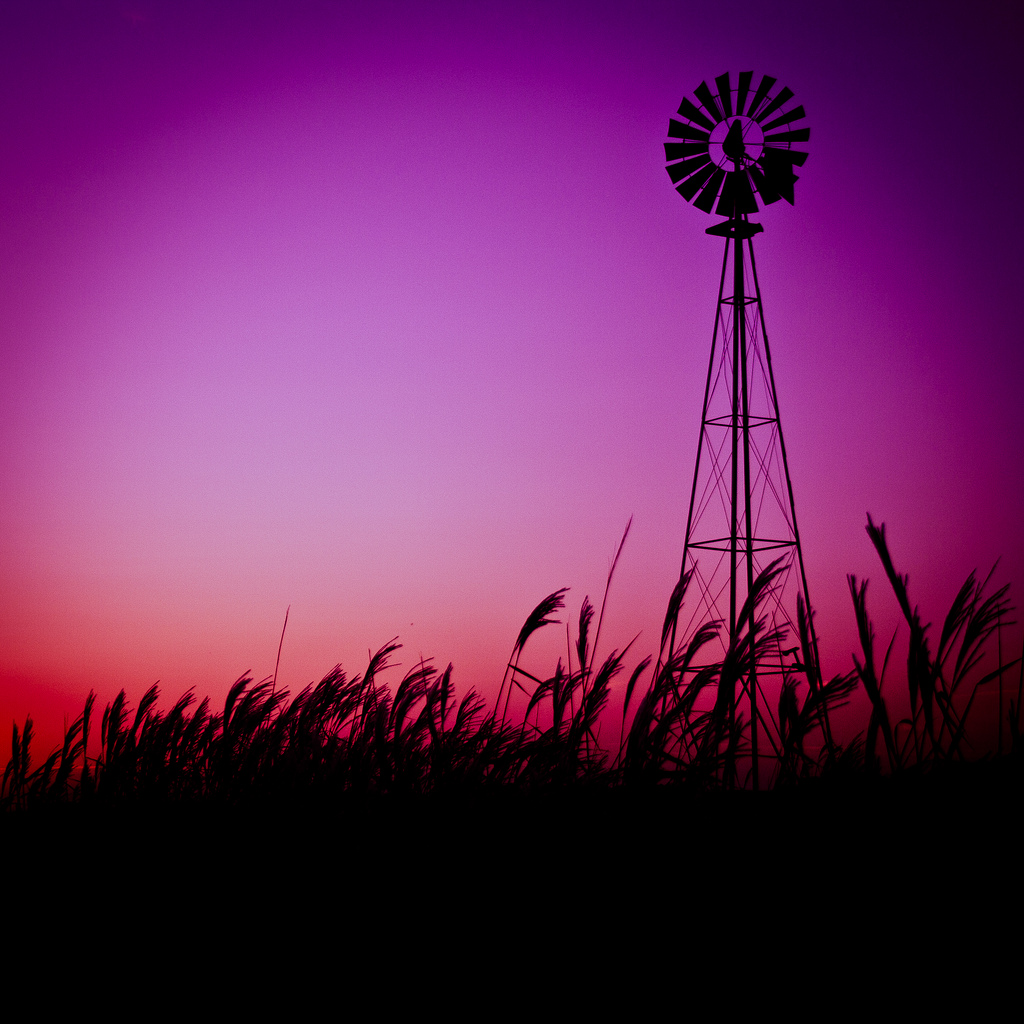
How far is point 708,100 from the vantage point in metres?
10.4

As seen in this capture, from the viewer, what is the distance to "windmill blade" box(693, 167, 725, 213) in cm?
1052

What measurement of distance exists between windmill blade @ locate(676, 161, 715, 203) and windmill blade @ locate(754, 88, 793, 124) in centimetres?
77

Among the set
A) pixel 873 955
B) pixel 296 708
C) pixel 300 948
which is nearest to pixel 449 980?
pixel 300 948

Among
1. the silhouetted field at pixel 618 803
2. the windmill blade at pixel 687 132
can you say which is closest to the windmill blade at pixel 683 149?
the windmill blade at pixel 687 132

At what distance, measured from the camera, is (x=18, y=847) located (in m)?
3.63

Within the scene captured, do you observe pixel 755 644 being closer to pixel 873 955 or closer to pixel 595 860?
pixel 595 860

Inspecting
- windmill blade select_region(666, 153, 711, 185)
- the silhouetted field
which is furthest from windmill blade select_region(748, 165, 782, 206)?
the silhouetted field

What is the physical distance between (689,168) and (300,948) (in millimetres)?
10385

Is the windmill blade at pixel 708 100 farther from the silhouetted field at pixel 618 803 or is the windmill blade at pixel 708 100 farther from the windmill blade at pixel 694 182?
the silhouetted field at pixel 618 803

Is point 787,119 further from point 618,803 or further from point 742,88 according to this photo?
point 618,803

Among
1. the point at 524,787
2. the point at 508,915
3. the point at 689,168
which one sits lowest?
the point at 508,915

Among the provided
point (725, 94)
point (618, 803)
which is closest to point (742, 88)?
point (725, 94)

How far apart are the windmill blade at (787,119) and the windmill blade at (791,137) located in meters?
0.10

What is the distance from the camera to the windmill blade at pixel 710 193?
A: 414 inches
